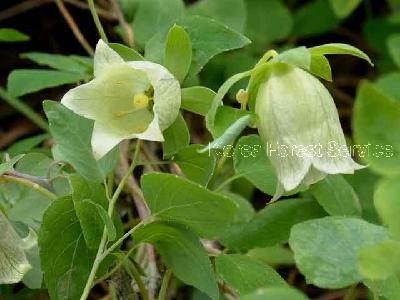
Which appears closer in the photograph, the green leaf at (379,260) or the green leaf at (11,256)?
the green leaf at (379,260)

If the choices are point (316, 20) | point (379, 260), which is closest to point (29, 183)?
point (379, 260)

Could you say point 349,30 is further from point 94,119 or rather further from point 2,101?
point 94,119

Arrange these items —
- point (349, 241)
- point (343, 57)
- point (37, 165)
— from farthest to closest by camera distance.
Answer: point (343, 57) < point (37, 165) < point (349, 241)

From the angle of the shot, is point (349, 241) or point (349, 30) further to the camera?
point (349, 30)

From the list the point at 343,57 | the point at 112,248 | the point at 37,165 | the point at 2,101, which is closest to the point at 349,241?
the point at 112,248

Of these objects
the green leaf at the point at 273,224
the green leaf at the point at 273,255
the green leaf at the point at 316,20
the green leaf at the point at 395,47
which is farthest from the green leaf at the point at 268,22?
the green leaf at the point at 273,224

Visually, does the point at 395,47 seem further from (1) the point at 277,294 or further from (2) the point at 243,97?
(1) the point at 277,294

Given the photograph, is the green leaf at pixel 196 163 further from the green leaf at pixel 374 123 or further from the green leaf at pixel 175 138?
the green leaf at pixel 374 123
